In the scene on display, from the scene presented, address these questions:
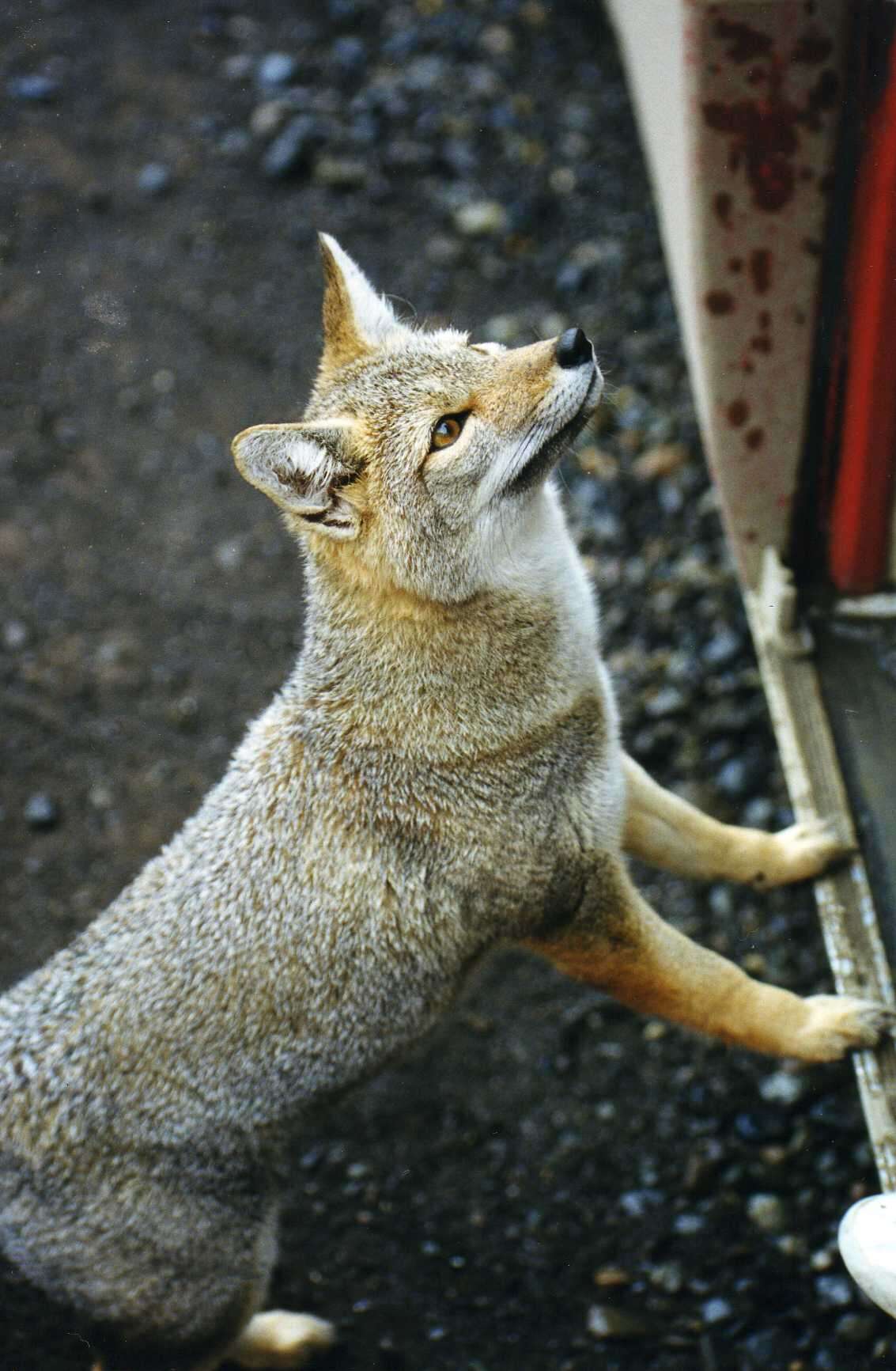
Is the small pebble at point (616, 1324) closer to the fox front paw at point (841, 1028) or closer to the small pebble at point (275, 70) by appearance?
the fox front paw at point (841, 1028)

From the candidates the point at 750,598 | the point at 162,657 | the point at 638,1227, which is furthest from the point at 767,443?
the point at 162,657

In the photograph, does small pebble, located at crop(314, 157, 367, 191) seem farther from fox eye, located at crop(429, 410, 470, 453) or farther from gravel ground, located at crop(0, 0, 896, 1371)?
fox eye, located at crop(429, 410, 470, 453)

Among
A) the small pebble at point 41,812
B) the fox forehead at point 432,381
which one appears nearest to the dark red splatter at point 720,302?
the fox forehead at point 432,381

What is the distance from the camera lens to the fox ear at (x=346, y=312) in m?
3.85

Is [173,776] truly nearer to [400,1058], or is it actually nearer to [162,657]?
[162,657]

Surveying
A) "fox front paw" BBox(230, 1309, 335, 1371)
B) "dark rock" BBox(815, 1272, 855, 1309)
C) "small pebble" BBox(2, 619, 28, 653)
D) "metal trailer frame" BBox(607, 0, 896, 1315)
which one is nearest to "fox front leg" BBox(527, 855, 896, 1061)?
"metal trailer frame" BBox(607, 0, 896, 1315)

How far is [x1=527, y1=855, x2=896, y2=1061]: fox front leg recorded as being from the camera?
3711 millimetres

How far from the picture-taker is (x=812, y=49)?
11.8 ft

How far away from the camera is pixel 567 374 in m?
3.36

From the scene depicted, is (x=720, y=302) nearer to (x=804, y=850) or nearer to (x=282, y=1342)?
(x=804, y=850)

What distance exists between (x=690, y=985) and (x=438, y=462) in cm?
176

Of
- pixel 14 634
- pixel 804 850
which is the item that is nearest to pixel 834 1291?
pixel 804 850

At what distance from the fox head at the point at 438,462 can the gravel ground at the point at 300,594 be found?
2.03 m

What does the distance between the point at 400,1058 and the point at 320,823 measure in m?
0.89
